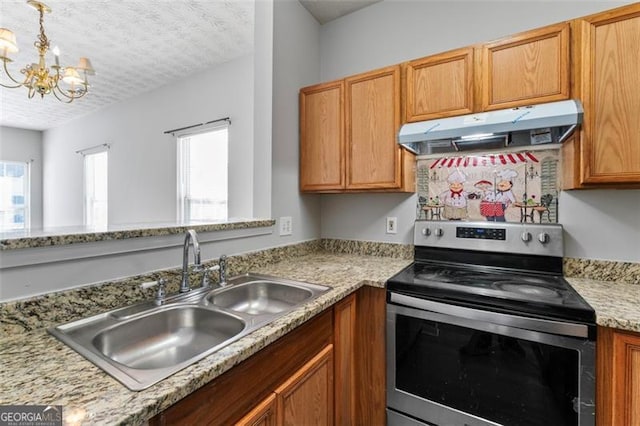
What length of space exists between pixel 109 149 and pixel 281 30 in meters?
3.69

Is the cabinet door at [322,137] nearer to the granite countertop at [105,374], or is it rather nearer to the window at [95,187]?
the granite countertop at [105,374]

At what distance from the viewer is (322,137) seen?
198 cm

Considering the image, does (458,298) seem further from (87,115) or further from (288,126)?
(87,115)

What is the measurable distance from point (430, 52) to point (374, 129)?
0.69 meters

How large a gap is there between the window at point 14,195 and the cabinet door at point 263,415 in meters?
6.91

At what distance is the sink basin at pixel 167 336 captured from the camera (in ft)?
3.17

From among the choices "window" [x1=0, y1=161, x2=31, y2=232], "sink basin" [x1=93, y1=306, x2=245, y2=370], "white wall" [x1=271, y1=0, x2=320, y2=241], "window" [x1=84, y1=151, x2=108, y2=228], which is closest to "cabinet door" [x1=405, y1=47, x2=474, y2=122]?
"white wall" [x1=271, y1=0, x2=320, y2=241]

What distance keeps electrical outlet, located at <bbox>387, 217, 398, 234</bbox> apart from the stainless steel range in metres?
0.43

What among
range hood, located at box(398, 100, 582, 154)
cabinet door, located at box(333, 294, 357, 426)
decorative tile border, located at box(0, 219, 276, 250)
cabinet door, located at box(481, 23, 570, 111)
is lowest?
cabinet door, located at box(333, 294, 357, 426)

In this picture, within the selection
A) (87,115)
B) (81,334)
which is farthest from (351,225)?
(87,115)

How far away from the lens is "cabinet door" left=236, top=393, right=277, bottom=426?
2.80 feet

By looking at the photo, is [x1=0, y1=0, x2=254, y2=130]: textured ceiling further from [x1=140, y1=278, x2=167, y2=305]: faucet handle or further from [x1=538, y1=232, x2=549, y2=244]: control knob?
[x1=538, y1=232, x2=549, y2=244]: control knob

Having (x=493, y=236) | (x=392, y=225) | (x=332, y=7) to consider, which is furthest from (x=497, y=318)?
(x=332, y=7)

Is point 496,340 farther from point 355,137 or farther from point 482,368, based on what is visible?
point 355,137
